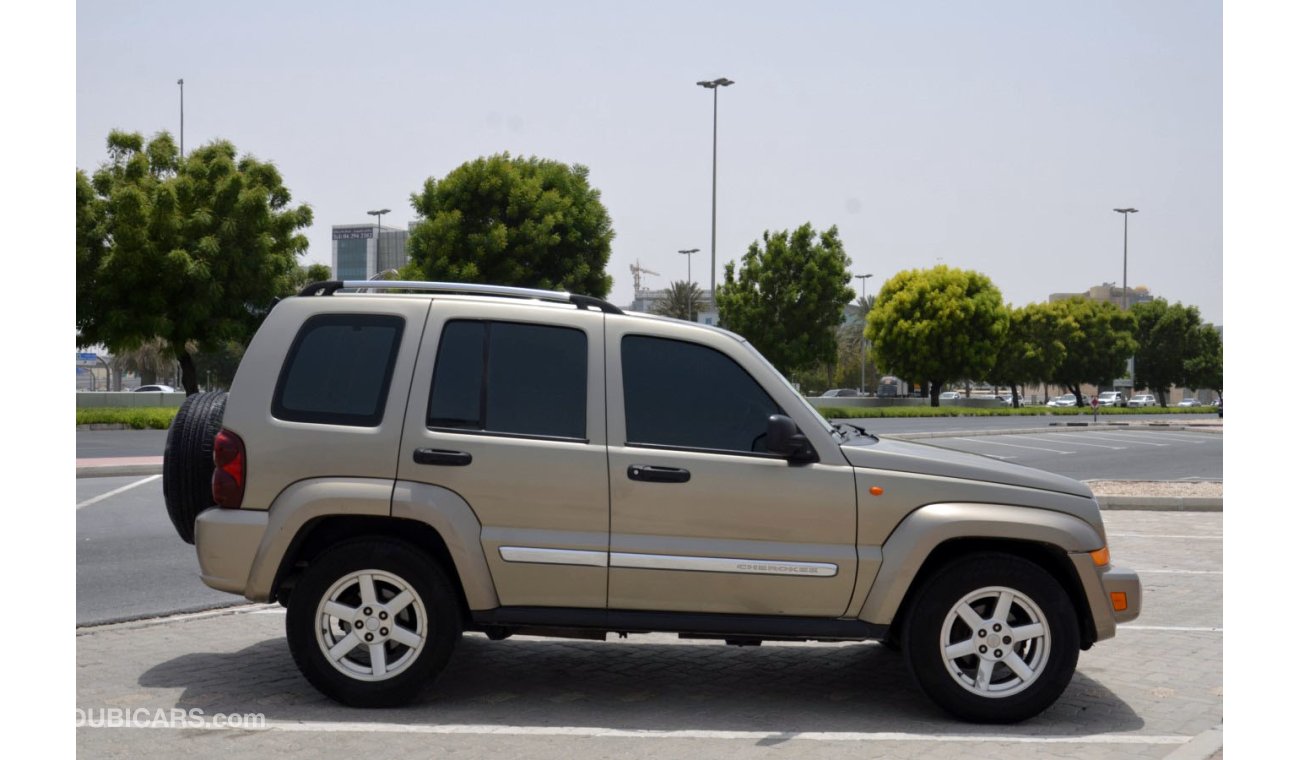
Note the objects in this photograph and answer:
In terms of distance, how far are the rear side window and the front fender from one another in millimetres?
2495

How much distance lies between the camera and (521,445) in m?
5.73

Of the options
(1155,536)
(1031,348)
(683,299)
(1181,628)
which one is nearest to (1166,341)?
(1031,348)

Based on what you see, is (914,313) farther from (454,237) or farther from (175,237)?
(175,237)

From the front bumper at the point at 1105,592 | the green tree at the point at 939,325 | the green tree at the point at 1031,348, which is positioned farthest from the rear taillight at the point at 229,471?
the green tree at the point at 1031,348

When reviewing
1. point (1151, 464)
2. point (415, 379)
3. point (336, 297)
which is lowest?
point (1151, 464)

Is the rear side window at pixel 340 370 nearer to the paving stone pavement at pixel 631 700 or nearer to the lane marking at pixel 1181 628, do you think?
the paving stone pavement at pixel 631 700

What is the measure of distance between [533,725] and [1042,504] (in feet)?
8.57

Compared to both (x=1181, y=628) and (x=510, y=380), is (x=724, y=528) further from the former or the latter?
(x=1181, y=628)

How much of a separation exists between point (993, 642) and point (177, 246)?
35.6m

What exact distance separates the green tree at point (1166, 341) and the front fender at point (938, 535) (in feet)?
305

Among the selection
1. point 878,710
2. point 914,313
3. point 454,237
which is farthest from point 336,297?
point 914,313

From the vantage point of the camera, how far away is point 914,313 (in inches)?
2574

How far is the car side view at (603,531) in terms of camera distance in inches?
224

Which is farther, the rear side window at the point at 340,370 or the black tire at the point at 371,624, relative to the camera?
the rear side window at the point at 340,370
